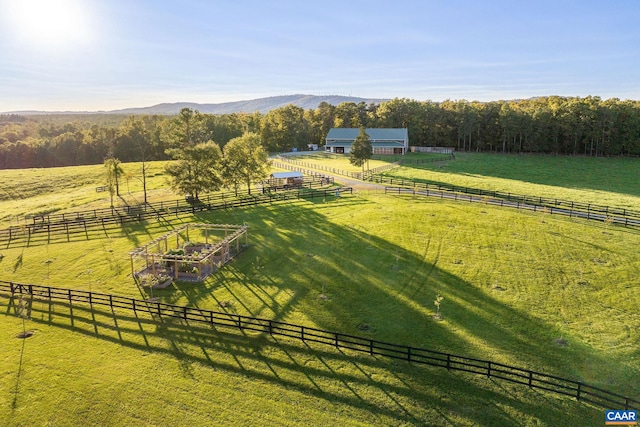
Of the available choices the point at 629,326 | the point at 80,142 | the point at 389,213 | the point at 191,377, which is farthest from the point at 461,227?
the point at 80,142

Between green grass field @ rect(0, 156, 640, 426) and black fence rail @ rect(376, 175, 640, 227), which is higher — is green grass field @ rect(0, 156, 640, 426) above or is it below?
below

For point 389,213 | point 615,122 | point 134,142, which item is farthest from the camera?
point 134,142

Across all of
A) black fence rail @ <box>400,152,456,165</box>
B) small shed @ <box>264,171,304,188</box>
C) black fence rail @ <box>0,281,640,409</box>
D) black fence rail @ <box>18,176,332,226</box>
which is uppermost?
black fence rail @ <box>400,152,456,165</box>

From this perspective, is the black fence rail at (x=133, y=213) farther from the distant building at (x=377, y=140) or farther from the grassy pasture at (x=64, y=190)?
the distant building at (x=377, y=140)

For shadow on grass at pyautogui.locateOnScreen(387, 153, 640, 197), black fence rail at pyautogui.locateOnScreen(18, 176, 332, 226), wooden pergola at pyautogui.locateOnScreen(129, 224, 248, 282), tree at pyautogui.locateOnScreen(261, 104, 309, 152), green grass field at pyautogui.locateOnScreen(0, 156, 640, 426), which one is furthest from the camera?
tree at pyautogui.locateOnScreen(261, 104, 309, 152)

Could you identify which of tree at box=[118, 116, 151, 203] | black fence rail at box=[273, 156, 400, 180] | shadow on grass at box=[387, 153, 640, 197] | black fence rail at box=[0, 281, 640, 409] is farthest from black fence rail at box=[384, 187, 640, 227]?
tree at box=[118, 116, 151, 203]

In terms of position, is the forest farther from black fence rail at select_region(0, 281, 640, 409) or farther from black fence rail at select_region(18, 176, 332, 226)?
black fence rail at select_region(0, 281, 640, 409)

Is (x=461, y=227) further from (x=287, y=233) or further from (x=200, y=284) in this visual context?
(x=200, y=284)
